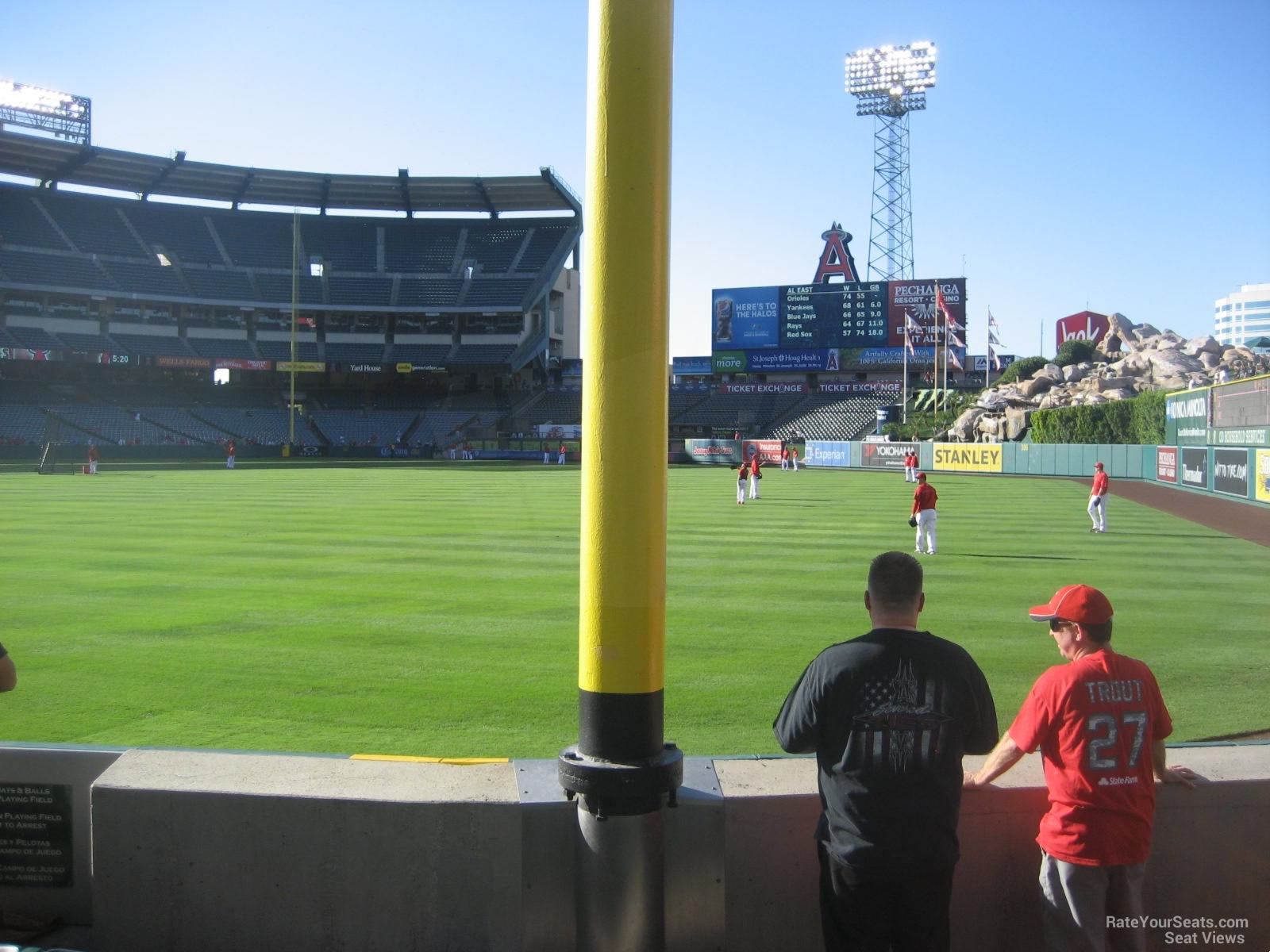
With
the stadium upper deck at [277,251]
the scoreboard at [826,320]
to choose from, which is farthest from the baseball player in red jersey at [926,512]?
the stadium upper deck at [277,251]

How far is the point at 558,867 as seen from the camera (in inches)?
141

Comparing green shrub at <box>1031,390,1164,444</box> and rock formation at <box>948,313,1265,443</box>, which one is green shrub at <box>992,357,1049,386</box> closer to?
rock formation at <box>948,313,1265,443</box>

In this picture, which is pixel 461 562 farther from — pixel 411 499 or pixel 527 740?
pixel 411 499

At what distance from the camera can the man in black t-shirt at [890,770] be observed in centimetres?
327

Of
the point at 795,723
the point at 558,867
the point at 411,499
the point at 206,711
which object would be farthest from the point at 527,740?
the point at 411,499

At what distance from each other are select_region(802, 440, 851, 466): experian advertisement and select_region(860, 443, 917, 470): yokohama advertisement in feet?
5.23

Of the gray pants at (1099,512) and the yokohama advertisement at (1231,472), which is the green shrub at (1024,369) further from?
the gray pants at (1099,512)

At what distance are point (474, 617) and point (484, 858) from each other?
26.7 ft

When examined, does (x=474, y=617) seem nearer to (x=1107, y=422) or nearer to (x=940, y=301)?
(x=1107, y=422)

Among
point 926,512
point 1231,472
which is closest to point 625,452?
point 926,512

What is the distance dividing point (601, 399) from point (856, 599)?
407 inches

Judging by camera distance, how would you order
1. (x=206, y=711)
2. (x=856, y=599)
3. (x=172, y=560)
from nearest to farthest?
(x=206, y=711)
(x=856, y=599)
(x=172, y=560)

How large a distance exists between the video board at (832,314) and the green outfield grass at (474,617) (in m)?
50.4

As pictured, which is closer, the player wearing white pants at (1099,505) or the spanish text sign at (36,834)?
the spanish text sign at (36,834)
